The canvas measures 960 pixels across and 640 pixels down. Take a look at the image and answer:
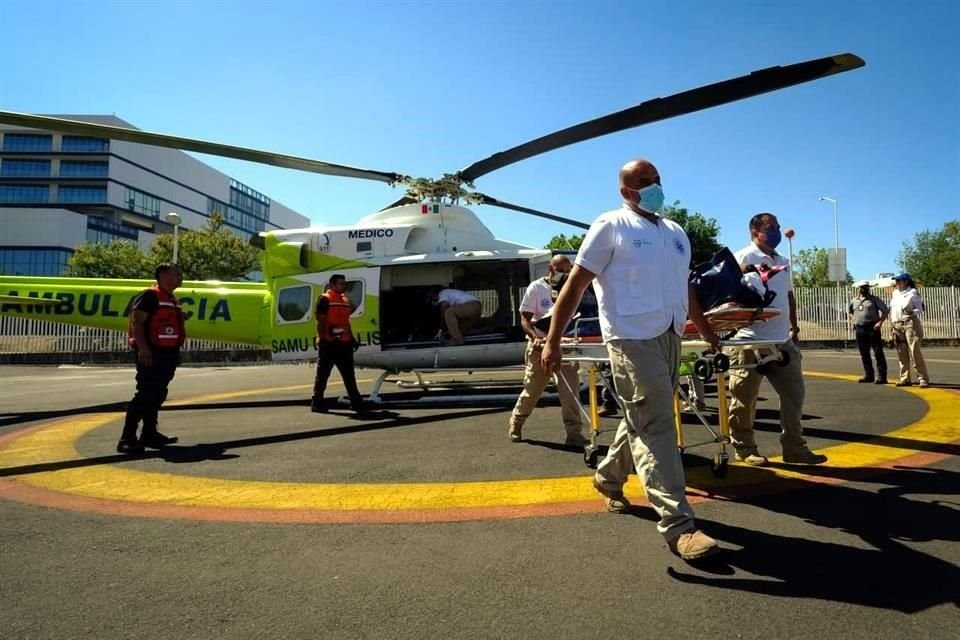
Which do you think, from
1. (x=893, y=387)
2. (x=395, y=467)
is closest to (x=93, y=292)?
(x=395, y=467)

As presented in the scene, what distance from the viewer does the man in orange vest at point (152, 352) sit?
5.20m

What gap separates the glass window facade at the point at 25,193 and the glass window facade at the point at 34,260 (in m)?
9.10

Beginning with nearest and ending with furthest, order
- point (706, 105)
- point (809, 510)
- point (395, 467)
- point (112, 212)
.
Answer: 1. point (809, 510)
2. point (395, 467)
3. point (706, 105)
4. point (112, 212)

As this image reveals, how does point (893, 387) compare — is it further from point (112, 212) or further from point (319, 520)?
point (112, 212)

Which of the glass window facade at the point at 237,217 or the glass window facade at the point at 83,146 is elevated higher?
the glass window facade at the point at 83,146

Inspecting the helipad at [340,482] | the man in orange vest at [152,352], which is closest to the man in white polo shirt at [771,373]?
the helipad at [340,482]

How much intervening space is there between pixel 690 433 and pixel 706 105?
3194 millimetres

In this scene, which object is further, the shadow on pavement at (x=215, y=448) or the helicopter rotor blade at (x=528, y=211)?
the helicopter rotor blade at (x=528, y=211)

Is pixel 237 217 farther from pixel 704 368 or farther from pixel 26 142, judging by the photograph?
pixel 704 368

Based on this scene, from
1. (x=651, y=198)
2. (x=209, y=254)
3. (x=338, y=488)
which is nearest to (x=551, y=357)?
(x=651, y=198)

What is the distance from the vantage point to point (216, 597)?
7.48 ft

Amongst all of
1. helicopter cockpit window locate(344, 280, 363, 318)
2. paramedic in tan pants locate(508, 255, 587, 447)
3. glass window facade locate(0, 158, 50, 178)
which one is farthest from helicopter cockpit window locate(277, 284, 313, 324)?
glass window facade locate(0, 158, 50, 178)

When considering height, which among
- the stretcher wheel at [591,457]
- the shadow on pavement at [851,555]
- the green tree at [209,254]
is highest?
the green tree at [209,254]

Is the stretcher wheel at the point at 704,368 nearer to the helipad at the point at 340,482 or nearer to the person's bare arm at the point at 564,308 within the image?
the helipad at the point at 340,482
